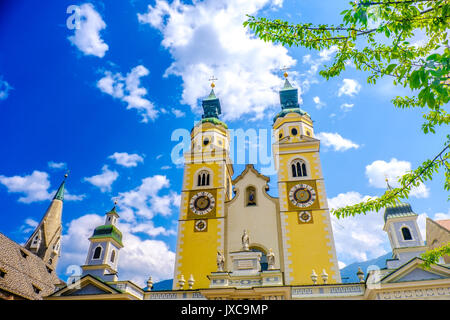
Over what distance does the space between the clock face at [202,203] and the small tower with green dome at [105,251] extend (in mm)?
9311

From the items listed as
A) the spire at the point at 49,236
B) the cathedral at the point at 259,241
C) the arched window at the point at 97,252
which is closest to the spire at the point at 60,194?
the spire at the point at 49,236

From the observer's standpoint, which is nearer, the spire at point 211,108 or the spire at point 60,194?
the spire at point 211,108

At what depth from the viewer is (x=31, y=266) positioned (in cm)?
3516

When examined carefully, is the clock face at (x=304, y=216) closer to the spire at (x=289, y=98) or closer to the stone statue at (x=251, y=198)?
the stone statue at (x=251, y=198)

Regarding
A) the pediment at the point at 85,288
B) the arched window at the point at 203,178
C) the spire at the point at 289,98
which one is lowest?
the pediment at the point at 85,288

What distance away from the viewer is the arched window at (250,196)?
88.5 ft

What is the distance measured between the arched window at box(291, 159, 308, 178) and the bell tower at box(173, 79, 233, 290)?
6.66 m

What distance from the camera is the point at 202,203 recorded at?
90.0ft
